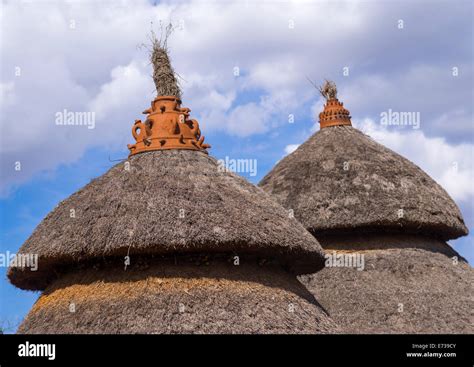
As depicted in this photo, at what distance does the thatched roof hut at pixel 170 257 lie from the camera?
1240 centimetres

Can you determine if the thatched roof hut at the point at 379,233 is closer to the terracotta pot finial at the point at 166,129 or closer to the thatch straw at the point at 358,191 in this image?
the thatch straw at the point at 358,191

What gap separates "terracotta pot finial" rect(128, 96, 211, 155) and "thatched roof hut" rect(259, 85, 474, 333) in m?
6.07

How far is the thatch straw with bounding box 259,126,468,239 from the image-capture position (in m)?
20.5

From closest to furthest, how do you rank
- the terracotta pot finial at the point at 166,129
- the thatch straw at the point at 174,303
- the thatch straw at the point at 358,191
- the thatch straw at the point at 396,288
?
1. the thatch straw at the point at 174,303
2. the terracotta pot finial at the point at 166,129
3. the thatch straw at the point at 396,288
4. the thatch straw at the point at 358,191

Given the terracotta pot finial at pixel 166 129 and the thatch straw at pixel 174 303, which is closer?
the thatch straw at pixel 174 303

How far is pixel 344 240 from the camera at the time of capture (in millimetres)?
20703

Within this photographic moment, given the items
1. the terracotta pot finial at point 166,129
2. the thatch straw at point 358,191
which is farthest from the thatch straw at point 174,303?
the thatch straw at point 358,191

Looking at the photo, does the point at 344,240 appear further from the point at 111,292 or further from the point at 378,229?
the point at 111,292

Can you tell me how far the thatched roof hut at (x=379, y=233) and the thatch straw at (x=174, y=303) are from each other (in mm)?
5747

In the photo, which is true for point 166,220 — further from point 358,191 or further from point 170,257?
point 358,191
